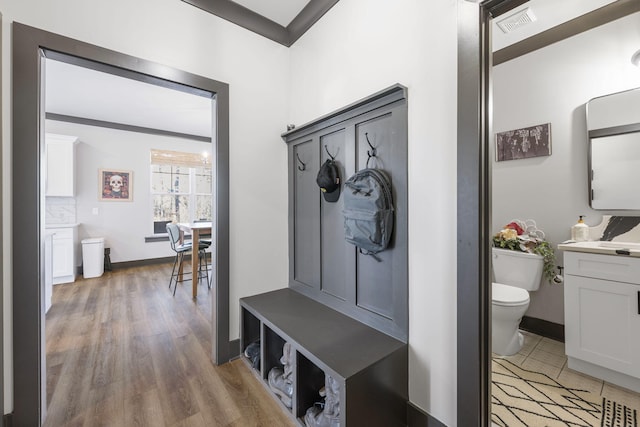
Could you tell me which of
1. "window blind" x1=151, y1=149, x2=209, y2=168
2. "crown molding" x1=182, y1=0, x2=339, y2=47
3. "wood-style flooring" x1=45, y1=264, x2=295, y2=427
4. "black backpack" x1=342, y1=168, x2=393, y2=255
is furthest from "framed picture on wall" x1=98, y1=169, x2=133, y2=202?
"black backpack" x1=342, y1=168, x2=393, y2=255

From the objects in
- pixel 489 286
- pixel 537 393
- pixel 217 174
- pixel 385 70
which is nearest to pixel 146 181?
pixel 217 174

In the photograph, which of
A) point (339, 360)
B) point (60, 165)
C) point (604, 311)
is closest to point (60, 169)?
point (60, 165)

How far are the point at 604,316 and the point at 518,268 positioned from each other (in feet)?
2.14

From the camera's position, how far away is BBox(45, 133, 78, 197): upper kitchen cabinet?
414 centimetres

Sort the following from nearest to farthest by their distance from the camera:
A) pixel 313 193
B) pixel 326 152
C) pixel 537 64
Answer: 1. pixel 326 152
2. pixel 313 193
3. pixel 537 64

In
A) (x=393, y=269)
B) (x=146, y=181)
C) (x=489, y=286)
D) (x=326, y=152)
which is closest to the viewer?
(x=489, y=286)

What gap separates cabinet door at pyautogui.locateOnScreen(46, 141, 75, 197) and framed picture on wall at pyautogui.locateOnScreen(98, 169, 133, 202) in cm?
48

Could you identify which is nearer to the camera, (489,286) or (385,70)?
(489,286)

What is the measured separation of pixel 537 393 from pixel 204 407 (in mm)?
2090

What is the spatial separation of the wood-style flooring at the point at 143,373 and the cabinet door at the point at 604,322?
1.98m

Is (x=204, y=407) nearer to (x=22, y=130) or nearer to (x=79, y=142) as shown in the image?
(x=22, y=130)

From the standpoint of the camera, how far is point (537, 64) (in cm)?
238

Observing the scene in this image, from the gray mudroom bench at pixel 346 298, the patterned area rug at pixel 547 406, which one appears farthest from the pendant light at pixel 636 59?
the patterned area rug at pixel 547 406

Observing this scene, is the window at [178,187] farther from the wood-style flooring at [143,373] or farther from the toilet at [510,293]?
the toilet at [510,293]
